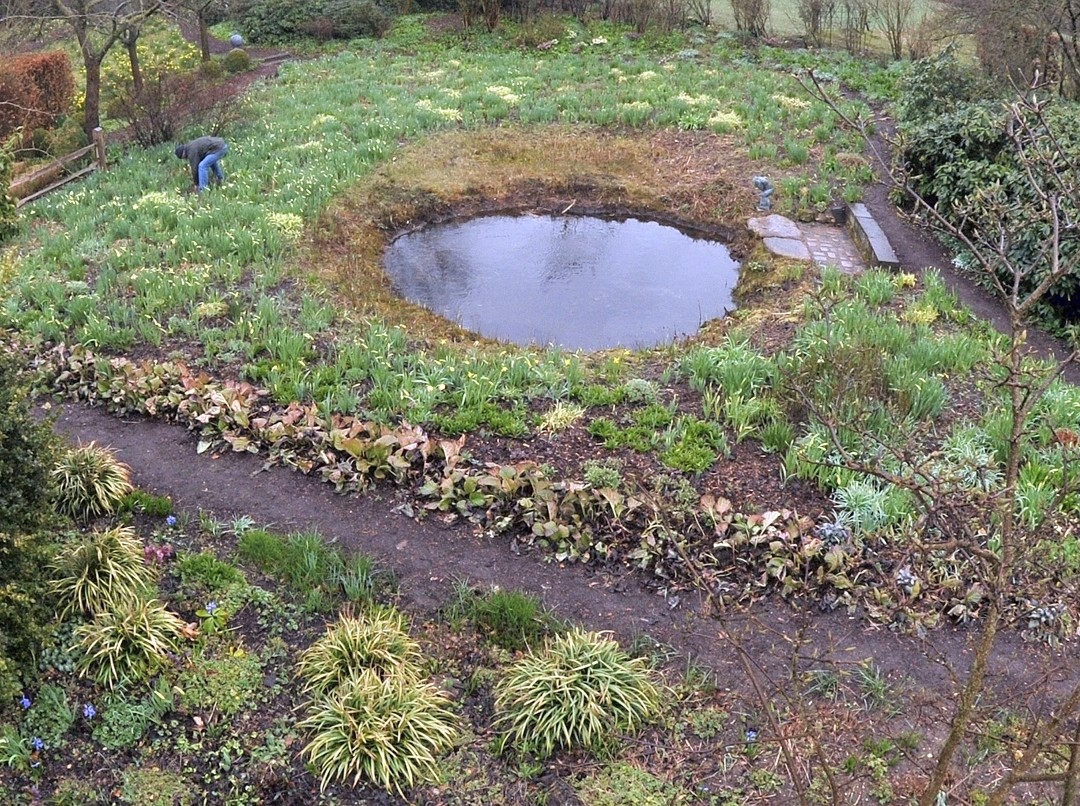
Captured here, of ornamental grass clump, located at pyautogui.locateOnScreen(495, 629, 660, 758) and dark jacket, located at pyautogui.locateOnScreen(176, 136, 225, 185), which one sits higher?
dark jacket, located at pyautogui.locateOnScreen(176, 136, 225, 185)

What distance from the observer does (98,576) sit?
196 inches

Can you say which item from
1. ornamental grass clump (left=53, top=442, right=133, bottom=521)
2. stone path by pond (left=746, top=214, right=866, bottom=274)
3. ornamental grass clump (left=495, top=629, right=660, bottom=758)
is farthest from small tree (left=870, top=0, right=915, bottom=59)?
ornamental grass clump (left=53, top=442, right=133, bottom=521)

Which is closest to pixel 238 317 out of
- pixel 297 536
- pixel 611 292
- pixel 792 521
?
pixel 297 536

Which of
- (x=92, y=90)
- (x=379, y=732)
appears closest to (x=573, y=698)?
(x=379, y=732)

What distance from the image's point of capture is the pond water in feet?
29.9

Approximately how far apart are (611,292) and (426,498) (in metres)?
4.54

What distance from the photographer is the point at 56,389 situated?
24.0 ft

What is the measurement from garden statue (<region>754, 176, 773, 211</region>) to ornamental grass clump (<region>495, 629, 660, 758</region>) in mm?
8168

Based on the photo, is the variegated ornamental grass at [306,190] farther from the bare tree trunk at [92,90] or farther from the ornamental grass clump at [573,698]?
the ornamental grass clump at [573,698]

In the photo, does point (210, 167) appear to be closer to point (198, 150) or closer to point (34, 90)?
point (198, 150)

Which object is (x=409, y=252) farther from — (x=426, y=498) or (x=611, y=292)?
(x=426, y=498)

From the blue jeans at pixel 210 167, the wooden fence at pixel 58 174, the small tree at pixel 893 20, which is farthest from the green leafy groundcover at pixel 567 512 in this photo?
the small tree at pixel 893 20

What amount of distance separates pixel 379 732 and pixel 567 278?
6.79 m

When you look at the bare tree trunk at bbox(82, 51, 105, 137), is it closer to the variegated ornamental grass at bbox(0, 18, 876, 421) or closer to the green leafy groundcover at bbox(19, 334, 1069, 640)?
the variegated ornamental grass at bbox(0, 18, 876, 421)
